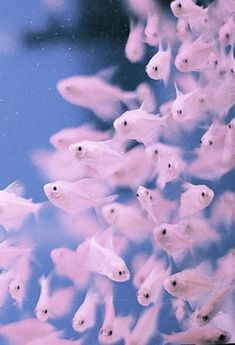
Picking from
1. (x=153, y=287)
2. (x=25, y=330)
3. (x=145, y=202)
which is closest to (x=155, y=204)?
(x=145, y=202)

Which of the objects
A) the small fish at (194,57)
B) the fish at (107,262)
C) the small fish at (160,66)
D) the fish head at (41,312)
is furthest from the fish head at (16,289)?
the small fish at (194,57)

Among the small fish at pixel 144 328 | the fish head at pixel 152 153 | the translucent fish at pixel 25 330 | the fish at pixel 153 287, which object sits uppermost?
the fish head at pixel 152 153

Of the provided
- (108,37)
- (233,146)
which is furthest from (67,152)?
(233,146)

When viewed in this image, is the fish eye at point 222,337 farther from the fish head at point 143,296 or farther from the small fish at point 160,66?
the small fish at point 160,66

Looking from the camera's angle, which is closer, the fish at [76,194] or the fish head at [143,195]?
the fish at [76,194]

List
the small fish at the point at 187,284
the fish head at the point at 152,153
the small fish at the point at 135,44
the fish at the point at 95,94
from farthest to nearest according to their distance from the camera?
the small fish at the point at 135,44 < the fish head at the point at 152,153 < the fish at the point at 95,94 < the small fish at the point at 187,284

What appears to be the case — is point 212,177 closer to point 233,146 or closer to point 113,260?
point 233,146
